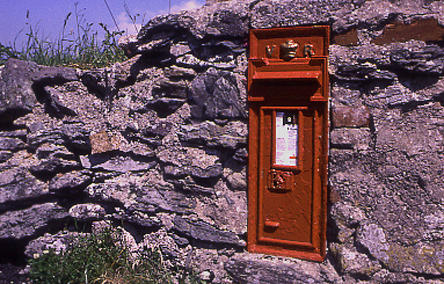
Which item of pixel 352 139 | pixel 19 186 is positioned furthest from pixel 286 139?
pixel 19 186

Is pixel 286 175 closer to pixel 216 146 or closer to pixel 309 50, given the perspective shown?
pixel 216 146

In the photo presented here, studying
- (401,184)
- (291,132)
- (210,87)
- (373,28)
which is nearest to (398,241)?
(401,184)

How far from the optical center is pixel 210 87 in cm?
267

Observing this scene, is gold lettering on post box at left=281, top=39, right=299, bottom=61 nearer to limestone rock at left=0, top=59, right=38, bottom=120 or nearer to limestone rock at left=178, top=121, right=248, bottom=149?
limestone rock at left=178, top=121, right=248, bottom=149

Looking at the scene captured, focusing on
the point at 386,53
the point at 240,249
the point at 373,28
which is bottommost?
the point at 240,249

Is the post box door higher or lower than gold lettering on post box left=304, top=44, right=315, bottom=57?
lower

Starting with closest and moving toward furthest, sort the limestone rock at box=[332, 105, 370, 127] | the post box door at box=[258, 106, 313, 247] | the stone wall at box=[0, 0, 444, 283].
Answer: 1. the stone wall at box=[0, 0, 444, 283]
2. the limestone rock at box=[332, 105, 370, 127]
3. the post box door at box=[258, 106, 313, 247]

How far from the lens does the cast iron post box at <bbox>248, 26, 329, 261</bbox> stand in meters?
2.35

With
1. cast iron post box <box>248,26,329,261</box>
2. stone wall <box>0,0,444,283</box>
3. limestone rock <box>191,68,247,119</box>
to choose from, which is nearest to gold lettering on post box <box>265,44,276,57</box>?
cast iron post box <box>248,26,329,261</box>

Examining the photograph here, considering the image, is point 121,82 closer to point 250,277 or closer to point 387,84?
point 250,277

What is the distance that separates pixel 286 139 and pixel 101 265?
65.5 inches

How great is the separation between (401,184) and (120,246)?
2.17 m

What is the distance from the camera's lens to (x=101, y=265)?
263 centimetres

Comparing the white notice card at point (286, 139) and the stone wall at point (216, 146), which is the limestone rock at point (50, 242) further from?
the white notice card at point (286, 139)
